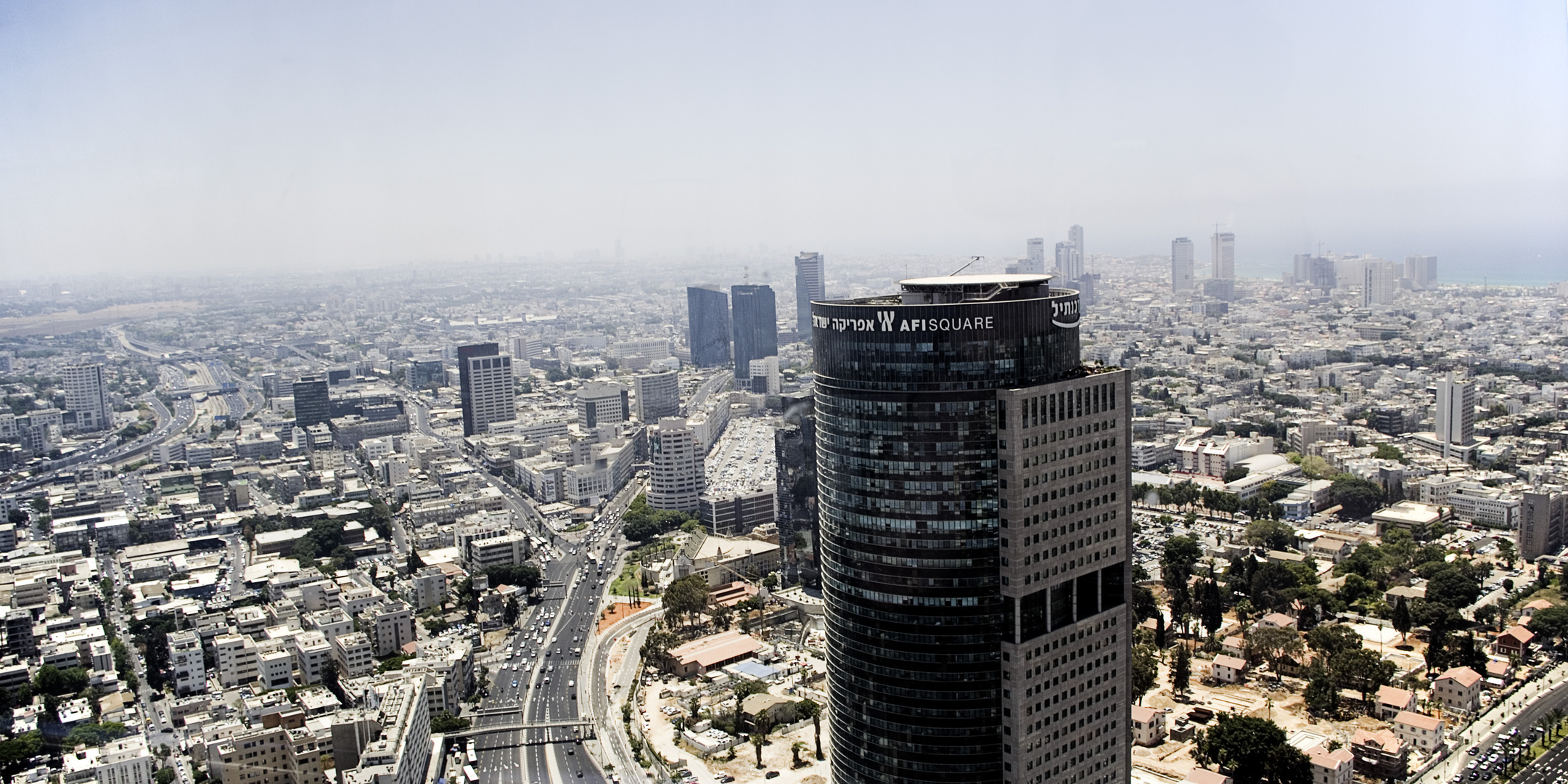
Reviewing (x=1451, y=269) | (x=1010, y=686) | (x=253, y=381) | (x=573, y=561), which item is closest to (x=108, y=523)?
(x=573, y=561)

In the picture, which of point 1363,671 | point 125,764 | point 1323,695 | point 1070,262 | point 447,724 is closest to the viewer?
point 125,764

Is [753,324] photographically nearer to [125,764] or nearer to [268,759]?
[268,759]

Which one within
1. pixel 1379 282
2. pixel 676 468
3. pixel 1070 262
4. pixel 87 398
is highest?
pixel 1070 262

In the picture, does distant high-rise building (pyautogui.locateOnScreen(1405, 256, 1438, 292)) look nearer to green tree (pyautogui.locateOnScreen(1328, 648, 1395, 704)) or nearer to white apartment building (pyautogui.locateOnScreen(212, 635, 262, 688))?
green tree (pyautogui.locateOnScreen(1328, 648, 1395, 704))

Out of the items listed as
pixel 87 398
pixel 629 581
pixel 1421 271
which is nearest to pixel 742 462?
pixel 629 581

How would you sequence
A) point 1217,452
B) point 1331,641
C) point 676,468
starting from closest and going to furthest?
1. point 1331,641
2. point 676,468
3. point 1217,452

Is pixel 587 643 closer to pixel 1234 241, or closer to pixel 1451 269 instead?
pixel 1234 241
